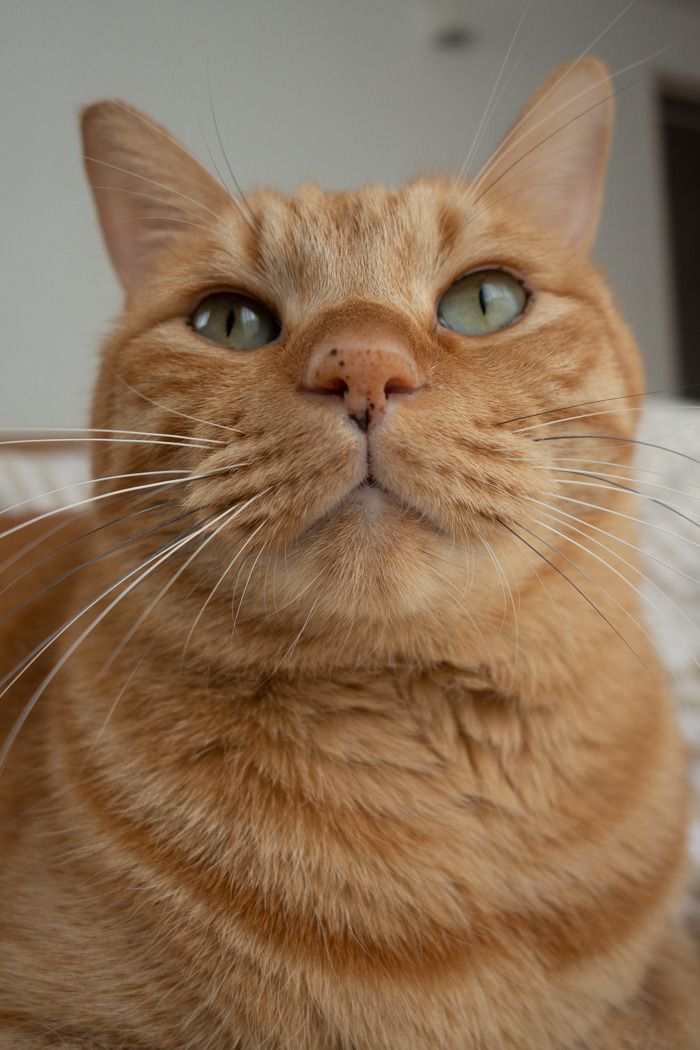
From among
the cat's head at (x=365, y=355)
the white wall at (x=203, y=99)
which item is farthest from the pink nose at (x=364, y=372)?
the white wall at (x=203, y=99)

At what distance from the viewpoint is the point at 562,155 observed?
3.85 ft

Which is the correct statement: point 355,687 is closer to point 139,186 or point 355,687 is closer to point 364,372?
point 364,372

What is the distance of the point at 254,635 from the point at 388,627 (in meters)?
0.14

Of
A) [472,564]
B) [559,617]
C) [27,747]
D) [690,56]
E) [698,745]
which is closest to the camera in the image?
[472,564]

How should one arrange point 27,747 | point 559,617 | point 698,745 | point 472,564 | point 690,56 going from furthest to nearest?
point 690,56, point 698,745, point 27,747, point 559,617, point 472,564

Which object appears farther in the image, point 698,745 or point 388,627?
point 698,745

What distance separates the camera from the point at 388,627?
812 mm

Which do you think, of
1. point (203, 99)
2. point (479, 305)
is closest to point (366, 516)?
point (479, 305)

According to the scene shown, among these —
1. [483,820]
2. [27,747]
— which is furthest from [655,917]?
[27,747]

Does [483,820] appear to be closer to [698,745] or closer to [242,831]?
[242,831]

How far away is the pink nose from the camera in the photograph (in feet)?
2.36

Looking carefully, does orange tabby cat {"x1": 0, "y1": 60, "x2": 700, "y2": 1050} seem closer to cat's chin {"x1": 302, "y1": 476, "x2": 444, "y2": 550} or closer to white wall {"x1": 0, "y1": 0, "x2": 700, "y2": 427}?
cat's chin {"x1": 302, "y1": 476, "x2": 444, "y2": 550}

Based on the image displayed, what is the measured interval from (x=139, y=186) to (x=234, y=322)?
0.35 meters

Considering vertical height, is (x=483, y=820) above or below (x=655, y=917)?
above
